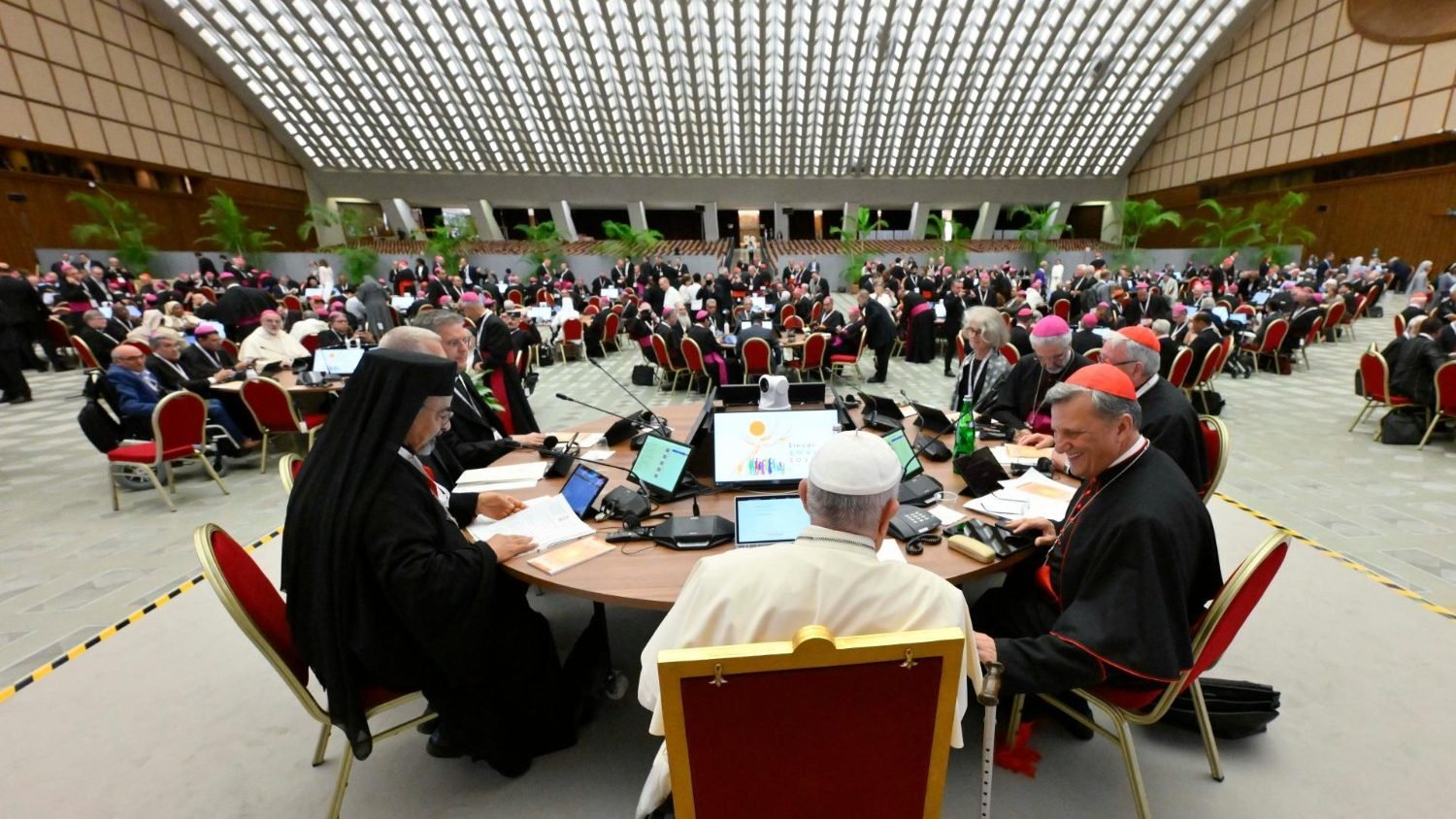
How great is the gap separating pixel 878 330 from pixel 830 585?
8.34 meters

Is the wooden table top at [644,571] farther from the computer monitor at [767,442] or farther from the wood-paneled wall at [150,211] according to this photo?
the wood-paneled wall at [150,211]

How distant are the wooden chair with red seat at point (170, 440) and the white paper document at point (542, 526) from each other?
4.13 m

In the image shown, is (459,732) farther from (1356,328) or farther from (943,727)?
(1356,328)

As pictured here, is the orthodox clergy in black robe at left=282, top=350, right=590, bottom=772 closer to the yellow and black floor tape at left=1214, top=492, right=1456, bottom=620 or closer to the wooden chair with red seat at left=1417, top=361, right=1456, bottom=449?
the yellow and black floor tape at left=1214, top=492, right=1456, bottom=620

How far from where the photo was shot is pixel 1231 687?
2434mm

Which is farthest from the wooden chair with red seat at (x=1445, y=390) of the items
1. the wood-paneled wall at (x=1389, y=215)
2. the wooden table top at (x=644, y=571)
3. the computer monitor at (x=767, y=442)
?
the wood-paneled wall at (x=1389, y=215)

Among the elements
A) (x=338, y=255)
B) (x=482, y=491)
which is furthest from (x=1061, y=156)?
(x=482, y=491)

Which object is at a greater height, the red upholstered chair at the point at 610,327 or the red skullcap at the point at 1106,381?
the red skullcap at the point at 1106,381

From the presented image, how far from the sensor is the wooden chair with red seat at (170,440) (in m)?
4.71

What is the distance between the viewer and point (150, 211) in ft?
73.3

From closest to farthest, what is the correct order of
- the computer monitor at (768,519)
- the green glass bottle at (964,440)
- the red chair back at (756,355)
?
1. the computer monitor at (768,519)
2. the green glass bottle at (964,440)
3. the red chair back at (756,355)

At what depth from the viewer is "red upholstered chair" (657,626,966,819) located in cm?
106

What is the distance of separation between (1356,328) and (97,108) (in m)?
38.4

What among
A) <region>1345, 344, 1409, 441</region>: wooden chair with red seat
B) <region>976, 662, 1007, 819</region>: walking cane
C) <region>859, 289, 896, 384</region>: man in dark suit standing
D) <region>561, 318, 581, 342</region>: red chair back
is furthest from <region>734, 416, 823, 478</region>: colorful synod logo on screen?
<region>561, 318, 581, 342</region>: red chair back
